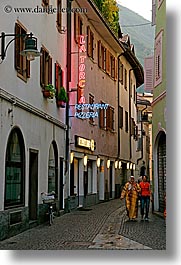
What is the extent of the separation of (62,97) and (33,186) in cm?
202

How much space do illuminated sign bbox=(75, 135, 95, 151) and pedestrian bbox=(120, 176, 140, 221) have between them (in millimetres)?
1361

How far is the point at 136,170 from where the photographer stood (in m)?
13.9

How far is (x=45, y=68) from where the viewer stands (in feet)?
Result: 48.6

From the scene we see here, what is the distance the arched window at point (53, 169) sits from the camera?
608 inches

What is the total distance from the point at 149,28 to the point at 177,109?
205cm

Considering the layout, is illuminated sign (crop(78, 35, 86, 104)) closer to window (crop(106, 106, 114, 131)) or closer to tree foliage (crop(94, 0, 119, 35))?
window (crop(106, 106, 114, 131))

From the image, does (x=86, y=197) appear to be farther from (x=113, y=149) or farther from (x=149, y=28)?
(x=149, y=28)

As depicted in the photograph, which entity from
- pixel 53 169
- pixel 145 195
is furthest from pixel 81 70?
pixel 145 195

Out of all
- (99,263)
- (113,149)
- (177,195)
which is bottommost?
(99,263)

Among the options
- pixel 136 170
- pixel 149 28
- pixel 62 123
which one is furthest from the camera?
pixel 62 123

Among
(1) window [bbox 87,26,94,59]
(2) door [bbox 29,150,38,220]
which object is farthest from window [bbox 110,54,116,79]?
(2) door [bbox 29,150,38,220]

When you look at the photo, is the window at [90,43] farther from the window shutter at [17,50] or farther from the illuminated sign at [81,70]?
the window shutter at [17,50]

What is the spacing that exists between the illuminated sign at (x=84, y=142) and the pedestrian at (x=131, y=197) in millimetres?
1361

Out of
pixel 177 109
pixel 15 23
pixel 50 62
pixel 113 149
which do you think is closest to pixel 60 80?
pixel 50 62
